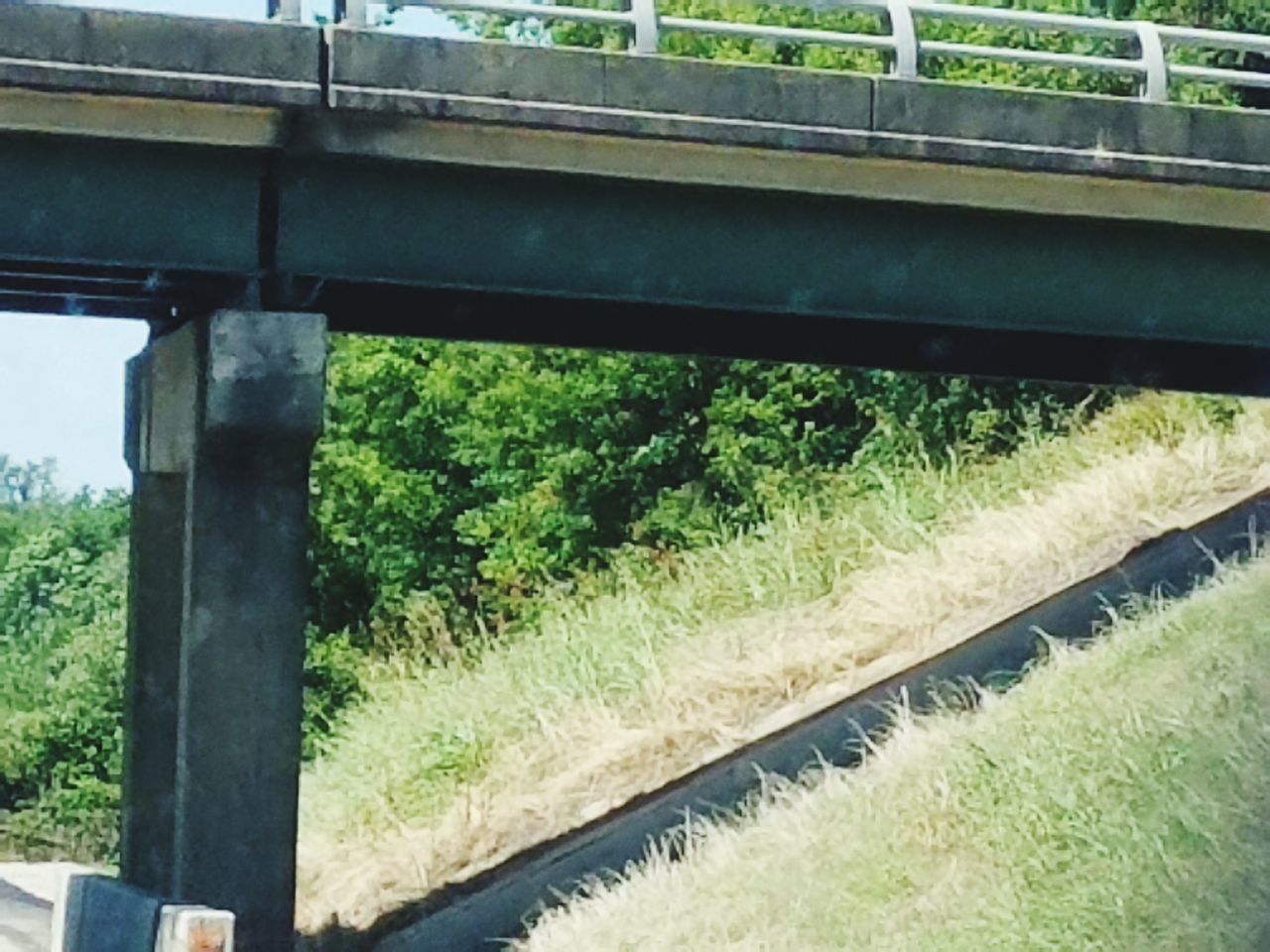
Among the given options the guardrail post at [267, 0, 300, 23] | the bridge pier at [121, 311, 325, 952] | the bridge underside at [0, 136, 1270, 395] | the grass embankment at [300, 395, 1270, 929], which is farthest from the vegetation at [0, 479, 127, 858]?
the guardrail post at [267, 0, 300, 23]

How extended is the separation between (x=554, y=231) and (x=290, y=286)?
1.62m

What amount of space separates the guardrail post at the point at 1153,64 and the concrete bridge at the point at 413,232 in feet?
0.08

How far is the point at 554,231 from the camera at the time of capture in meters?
15.4

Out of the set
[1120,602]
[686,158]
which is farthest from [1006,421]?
[686,158]

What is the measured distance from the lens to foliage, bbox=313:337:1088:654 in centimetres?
2986

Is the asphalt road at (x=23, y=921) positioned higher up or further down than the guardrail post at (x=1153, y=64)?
further down

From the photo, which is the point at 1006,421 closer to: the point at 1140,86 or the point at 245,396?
the point at 1140,86

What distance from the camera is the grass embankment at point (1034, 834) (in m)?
11.2

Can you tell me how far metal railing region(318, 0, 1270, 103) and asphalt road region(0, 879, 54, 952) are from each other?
8931mm

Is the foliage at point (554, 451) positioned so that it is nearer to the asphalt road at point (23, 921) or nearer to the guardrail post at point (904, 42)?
the asphalt road at point (23, 921)

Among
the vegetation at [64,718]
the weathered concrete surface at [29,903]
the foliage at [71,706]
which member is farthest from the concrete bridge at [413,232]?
the vegetation at [64,718]

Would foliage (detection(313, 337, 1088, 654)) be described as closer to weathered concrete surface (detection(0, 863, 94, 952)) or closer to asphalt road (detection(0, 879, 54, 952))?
weathered concrete surface (detection(0, 863, 94, 952))

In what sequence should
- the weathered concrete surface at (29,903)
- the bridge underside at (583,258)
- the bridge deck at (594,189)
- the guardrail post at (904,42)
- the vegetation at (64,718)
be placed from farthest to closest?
the vegetation at (64,718) < the weathered concrete surface at (29,903) < the guardrail post at (904,42) < the bridge underside at (583,258) < the bridge deck at (594,189)

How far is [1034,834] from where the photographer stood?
1233 cm
